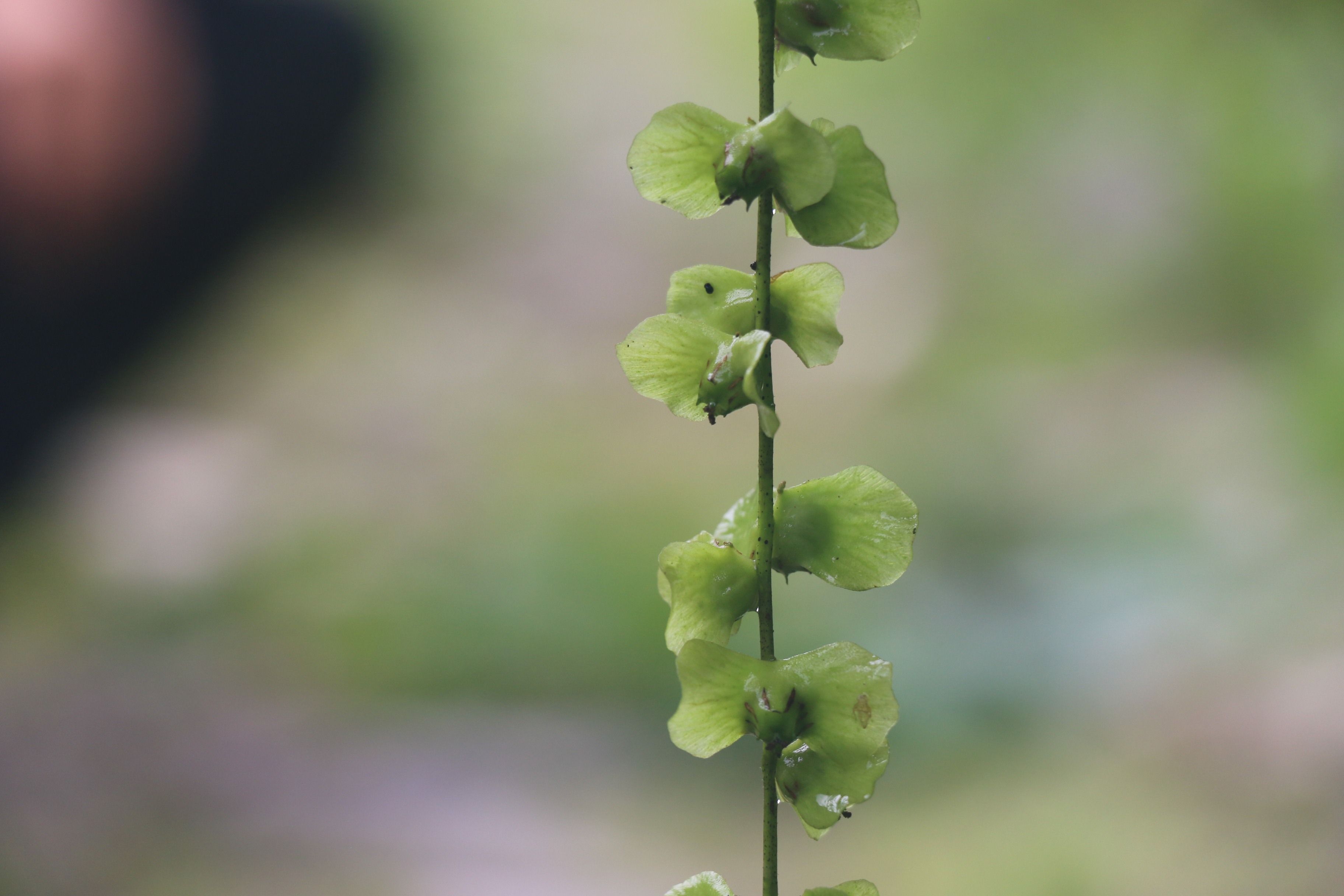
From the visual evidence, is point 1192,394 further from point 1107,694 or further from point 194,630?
point 194,630

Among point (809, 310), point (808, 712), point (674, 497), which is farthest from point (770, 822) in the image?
point (674, 497)

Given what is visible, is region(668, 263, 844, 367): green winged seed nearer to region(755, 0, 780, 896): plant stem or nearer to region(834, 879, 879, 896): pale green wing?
region(755, 0, 780, 896): plant stem

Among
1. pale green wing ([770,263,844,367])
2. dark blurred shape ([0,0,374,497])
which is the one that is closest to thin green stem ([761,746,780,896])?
pale green wing ([770,263,844,367])

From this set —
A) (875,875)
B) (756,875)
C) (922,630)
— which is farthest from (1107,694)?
(756,875)

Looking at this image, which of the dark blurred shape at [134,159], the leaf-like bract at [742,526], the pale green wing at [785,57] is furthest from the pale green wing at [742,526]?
the dark blurred shape at [134,159]

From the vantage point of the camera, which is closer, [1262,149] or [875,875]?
[875,875]

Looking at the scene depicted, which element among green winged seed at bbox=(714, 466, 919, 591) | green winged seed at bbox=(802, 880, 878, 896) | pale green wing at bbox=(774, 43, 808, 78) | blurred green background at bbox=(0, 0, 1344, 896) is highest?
blurred green background at bbox=(0, 0, 1344, 896)

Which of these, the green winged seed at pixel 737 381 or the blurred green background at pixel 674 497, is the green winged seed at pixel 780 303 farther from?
the blurred green background at pixel 674 497
